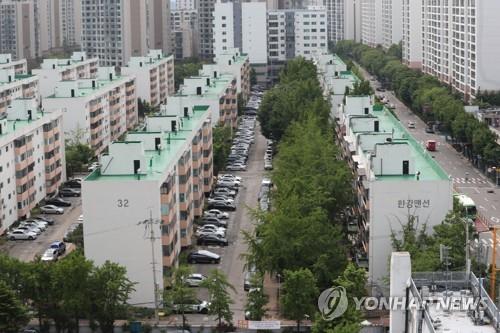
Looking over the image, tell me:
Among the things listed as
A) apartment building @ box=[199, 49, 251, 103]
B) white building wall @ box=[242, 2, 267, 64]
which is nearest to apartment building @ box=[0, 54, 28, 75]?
apartment building @ box=[199, 49, 251, 103]

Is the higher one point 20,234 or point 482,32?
point 482,32

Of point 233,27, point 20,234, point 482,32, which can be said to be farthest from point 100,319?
point 233,27

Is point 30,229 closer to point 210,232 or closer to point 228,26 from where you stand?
point 210,232

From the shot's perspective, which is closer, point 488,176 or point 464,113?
point 488,176

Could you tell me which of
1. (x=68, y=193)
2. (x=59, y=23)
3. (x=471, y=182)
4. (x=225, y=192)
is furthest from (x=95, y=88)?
(x=59, y=23)

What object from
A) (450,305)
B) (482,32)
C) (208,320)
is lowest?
(208,320)

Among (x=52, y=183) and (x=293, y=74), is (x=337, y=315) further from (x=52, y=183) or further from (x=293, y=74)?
(x=293, y=74)

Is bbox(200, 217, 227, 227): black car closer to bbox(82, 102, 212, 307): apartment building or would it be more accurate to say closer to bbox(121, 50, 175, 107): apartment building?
bbox(82, 102, 212, 307): apartment building
